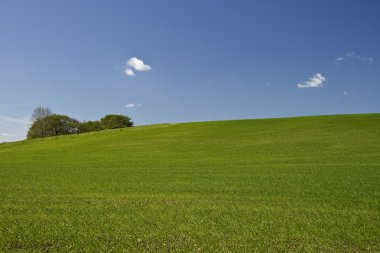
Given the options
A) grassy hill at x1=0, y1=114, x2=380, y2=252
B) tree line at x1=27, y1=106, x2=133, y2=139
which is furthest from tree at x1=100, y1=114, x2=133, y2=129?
grassy hill at x1=0, y1=114, x2=380, y2=252

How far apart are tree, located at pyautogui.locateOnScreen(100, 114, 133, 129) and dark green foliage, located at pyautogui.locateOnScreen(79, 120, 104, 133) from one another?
1.68 meters

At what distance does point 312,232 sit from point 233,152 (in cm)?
2328

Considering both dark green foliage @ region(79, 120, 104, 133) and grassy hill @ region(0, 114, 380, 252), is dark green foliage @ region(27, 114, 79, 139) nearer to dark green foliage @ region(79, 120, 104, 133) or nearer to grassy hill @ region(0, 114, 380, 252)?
dark green foliage @ region(79, 120, 104, 133)

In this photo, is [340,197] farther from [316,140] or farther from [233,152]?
[316,140]

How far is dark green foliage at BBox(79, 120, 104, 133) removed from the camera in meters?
112

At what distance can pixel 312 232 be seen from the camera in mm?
9234

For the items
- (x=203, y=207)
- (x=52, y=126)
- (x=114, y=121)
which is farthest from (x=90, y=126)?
(x=203, y=207)

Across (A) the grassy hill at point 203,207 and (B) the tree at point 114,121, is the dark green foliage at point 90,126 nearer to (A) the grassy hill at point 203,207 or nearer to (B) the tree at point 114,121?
(B) the tree at point 114,121

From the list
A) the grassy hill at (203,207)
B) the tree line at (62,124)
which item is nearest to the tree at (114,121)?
the tree line at (62,124)

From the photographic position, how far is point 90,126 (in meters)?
113

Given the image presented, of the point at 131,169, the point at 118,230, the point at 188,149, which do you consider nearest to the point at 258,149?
the point at 188,149

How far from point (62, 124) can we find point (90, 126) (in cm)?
1018

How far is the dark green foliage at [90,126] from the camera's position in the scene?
366 feet

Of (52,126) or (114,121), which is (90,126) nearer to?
(114,121)
